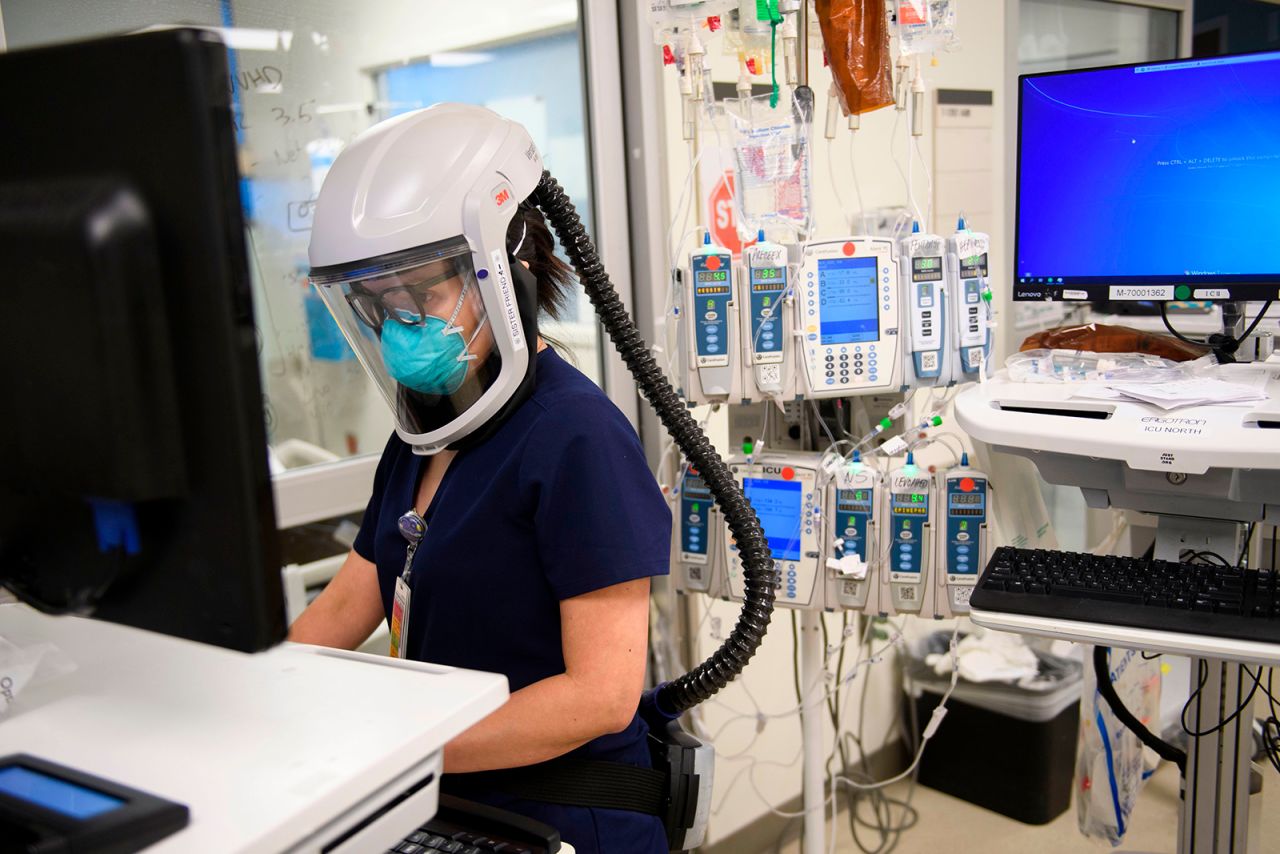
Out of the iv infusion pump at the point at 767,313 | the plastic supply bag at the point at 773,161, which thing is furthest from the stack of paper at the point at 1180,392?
the plastic supply bag at the point at 773,161

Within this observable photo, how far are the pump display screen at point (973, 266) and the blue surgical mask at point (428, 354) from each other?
95cm

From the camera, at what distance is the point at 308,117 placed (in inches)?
72.2

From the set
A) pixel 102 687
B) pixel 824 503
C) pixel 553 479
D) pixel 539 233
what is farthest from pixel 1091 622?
pixel 102 687

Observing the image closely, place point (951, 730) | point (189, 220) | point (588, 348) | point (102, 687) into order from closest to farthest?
point (189, 220) → point (102, 687) → point (588, 348) → point (951, 730)

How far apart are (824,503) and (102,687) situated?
1.23 m

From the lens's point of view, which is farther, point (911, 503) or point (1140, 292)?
point (911, 503)

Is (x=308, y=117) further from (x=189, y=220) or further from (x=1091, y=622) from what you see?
(x=1091, y=622)

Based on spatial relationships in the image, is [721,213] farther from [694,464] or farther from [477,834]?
[477,834]

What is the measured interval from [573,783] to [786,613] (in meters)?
1.47

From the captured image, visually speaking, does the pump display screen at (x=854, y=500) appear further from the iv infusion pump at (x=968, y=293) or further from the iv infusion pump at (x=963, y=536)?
the iv infusion pump at (x=968, y=293)

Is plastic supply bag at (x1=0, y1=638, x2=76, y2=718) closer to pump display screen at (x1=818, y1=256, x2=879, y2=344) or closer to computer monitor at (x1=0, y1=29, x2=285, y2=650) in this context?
computer monitor at (x1=0, y1=29, x2=285, y2=650)

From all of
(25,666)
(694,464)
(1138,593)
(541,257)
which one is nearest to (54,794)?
(25,666)

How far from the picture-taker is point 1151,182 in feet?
5.05

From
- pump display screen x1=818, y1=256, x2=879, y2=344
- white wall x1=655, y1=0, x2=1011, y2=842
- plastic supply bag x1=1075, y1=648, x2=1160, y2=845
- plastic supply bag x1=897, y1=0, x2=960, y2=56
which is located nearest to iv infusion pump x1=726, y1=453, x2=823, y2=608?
pump display screen x1=818, y1=256, x2=879, y2=344
